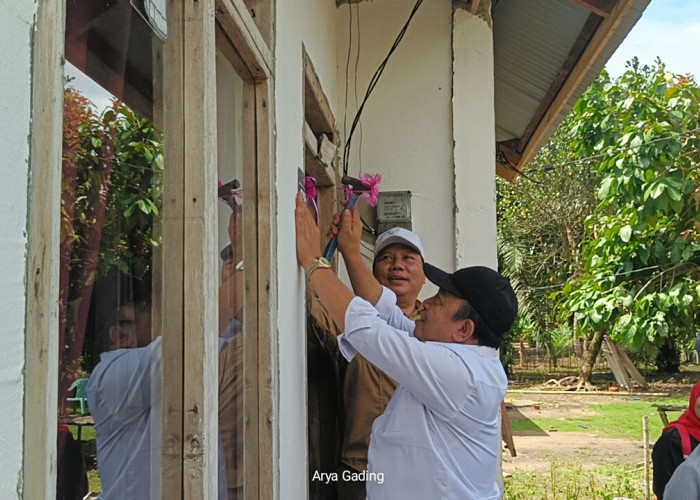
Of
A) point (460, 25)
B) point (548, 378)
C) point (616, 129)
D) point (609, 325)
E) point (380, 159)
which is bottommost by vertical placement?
point (548, 378)

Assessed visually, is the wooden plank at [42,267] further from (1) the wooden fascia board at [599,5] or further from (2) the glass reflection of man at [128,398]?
(1) the wooden fascia board at [599,5]

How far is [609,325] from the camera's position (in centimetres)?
886

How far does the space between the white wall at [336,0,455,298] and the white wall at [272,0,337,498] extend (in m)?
1.24

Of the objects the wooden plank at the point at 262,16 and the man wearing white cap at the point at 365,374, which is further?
the man wearing white cap at the point at 365,374

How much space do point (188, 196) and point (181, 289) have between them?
0.18 metres

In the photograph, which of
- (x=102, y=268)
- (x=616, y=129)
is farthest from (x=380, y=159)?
(x=616, y=129)

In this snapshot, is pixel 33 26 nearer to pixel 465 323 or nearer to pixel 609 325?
pixel 465 323

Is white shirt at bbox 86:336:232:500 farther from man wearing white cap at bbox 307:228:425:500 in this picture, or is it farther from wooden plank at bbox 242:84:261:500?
man wearing white cap at bbox 307:228:425:500

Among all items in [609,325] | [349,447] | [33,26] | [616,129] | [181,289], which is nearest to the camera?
[33,26]

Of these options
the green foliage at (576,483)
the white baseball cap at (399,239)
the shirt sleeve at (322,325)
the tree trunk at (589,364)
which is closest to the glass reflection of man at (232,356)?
the shirt sleeve at (322,325)

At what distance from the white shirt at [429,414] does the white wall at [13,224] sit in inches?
56.0

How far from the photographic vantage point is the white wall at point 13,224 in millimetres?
653

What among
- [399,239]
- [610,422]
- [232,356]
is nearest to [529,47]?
[399,239]

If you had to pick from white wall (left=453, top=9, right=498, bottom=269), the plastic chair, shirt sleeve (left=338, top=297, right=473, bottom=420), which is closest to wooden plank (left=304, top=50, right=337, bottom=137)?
white wall (left=453, top=9, right=498, bottom=269)
